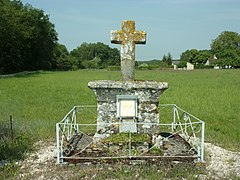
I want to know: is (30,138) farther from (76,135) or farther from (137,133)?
(137,133)

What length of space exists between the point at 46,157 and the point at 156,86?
3160 mm

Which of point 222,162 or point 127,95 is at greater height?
point 127,95

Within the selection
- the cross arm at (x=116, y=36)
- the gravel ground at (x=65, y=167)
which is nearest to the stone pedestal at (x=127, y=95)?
the cross arm at (x=116, y=36)

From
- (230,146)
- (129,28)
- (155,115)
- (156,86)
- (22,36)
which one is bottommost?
(230,146)

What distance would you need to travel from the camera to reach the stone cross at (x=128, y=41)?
801 centimetres

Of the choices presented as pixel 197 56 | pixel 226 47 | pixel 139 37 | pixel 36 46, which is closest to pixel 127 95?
pixel 139 37

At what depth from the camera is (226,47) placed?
10856 cm

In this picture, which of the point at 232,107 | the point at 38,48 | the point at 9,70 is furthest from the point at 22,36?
the point at 232,107

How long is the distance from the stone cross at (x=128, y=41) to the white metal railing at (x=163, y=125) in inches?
63.0

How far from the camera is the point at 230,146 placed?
27.1 ft

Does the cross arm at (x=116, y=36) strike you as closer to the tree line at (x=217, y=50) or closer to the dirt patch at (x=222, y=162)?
the dirt patch at (x=222, y=162)

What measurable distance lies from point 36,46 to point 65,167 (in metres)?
65.6

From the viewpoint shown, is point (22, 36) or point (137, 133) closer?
point (137, 133)

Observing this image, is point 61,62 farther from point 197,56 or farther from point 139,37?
point 139,37
